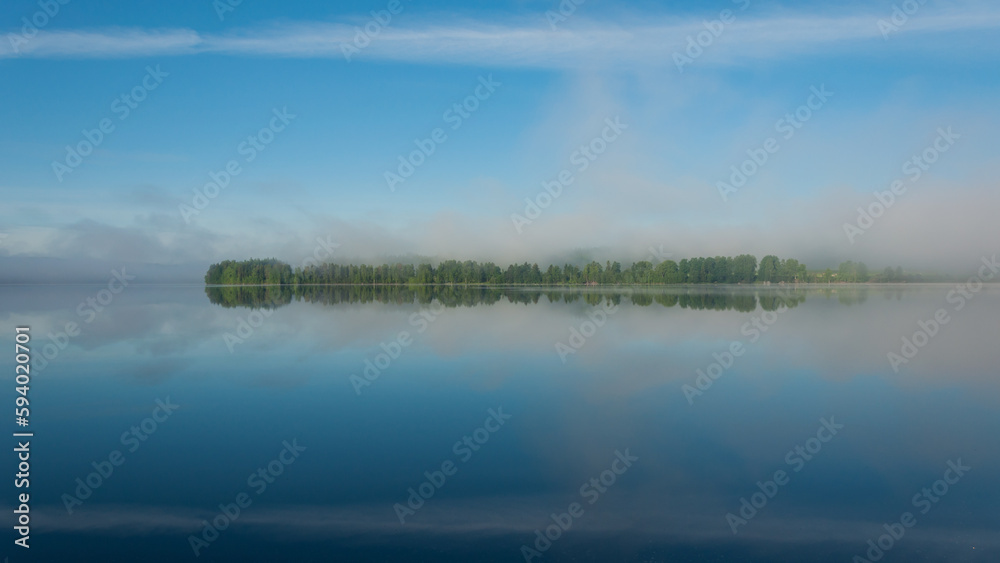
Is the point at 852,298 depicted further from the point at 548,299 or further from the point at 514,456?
the point at 514,456

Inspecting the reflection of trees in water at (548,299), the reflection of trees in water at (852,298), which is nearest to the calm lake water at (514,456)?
the reflection of trees in water at (548,299)

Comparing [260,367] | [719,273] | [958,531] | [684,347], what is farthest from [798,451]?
[719,273]

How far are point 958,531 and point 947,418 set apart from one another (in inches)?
207

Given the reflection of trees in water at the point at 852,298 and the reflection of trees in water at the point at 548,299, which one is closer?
the reflection of trees in water at the point at 548,299

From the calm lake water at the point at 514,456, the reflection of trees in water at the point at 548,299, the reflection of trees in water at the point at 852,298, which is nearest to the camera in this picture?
the calm lake water at the point at 514,456

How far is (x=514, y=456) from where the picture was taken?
7.95 m

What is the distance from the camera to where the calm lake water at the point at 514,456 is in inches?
221

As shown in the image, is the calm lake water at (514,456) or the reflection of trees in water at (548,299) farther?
the reflection of trees in water at (548,299)

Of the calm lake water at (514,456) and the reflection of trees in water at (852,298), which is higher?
A: the reflection of trees in water at (852,298)

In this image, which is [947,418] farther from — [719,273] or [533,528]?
[719,273]

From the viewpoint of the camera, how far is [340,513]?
6148 millimetres

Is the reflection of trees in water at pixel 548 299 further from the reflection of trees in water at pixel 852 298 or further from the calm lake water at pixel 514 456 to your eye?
the calm lake water at pixel 514 456

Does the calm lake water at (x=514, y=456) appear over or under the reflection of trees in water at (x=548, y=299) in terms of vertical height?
under

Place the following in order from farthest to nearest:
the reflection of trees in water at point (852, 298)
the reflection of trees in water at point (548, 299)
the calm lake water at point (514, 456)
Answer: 1. the reflection of trees in water at point (852, 298)
2. the reflection of trees in water at point (548, 299)
3. the calm lake water at point (514, 456)
